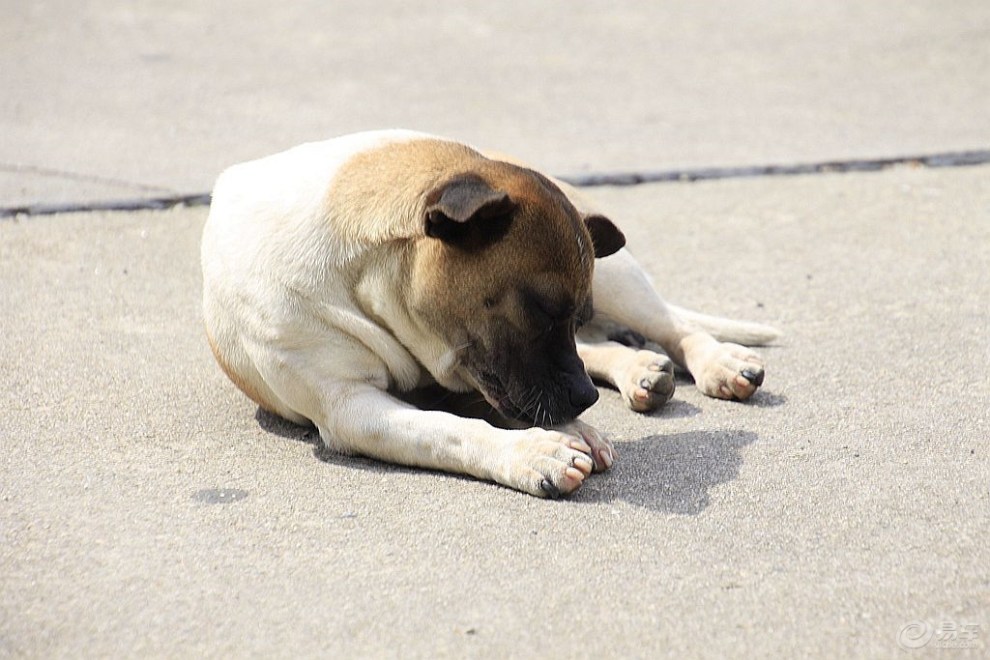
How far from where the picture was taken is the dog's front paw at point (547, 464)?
157 inches

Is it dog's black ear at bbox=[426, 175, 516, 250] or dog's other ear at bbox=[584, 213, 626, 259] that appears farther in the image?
dog's other ear at bbox=[584, 213, 626, 259]

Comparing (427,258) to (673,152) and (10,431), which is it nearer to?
(10,431)

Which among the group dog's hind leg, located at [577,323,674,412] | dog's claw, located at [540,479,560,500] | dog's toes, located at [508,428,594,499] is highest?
dog's toes, located at [508,428,594,499]

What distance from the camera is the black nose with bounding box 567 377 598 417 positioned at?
4.22m

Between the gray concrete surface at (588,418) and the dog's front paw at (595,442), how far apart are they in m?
0.10

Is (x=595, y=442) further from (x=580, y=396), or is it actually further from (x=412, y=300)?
(x=412, y=300)

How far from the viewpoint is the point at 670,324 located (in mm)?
5301

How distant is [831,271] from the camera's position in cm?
651

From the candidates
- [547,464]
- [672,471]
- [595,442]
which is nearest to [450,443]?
[547,464]

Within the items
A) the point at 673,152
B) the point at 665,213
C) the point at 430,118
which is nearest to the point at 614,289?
the point at 665,213

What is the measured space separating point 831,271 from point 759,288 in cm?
43

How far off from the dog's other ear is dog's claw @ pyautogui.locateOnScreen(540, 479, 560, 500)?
0.89m

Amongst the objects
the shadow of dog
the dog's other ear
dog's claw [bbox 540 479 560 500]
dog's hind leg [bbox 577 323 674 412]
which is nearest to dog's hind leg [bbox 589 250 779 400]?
dog's hind leg [bbox 577 323 674 412]

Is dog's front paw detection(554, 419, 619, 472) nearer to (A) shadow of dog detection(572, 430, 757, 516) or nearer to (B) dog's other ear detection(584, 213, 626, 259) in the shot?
(A) shadow of dog detection(572, 430, 757, 516)
